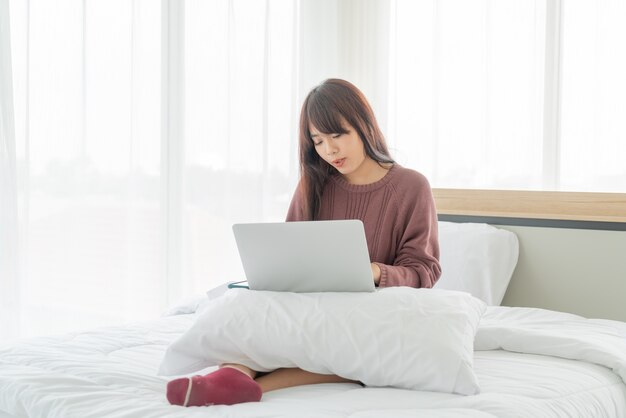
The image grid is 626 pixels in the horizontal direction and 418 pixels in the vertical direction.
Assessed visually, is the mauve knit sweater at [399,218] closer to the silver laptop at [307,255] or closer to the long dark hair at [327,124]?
the long dark hair at [327,124]

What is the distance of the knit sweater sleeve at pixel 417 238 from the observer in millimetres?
A: 2033

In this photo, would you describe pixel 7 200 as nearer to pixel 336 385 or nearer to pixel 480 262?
pixel 336 385

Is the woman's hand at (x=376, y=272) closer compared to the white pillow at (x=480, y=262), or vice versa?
the woman's hand at (x=376, y=272)

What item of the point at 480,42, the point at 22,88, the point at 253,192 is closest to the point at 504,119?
the point at 480,42

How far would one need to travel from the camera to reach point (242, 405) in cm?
141

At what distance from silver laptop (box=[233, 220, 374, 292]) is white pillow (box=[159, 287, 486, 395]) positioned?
0.17 ft

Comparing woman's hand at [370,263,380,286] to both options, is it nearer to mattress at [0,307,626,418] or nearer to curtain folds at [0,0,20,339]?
mattress at [0,307,626,418]

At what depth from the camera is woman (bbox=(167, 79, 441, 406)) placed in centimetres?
210

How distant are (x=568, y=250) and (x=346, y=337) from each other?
4.76 ft

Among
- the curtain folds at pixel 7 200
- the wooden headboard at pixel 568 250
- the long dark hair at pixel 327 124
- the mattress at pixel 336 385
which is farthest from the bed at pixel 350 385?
the curtain folds at pixel 7 200

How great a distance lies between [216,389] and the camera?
1.42 m

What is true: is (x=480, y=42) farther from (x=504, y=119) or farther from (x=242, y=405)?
(x=242, y=405)

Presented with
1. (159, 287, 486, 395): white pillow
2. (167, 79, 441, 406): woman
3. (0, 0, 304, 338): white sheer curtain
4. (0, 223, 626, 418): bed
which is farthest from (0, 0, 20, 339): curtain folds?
(159, 287, 486, 395): white pillow

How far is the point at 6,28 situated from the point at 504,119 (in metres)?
1.98
